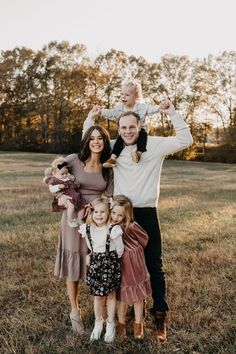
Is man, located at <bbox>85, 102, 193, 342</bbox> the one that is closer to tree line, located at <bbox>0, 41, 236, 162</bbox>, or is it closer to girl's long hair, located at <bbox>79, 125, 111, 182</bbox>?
girl's long hair, located at <bbox>79, 125, 111, 182</bbox>

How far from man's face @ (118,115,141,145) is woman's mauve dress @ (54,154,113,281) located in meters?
0.50

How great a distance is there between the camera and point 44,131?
4709 cm

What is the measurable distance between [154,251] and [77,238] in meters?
0.78

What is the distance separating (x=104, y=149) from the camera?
4527 mm

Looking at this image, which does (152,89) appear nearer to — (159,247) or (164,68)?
(164,68)

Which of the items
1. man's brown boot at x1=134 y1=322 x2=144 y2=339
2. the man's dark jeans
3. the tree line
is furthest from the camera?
the tree line

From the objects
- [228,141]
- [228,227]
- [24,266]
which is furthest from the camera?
[228,141]

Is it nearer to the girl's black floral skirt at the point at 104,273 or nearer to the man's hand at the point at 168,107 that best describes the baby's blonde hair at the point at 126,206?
the girl's black floral skirt at the point at 104,273

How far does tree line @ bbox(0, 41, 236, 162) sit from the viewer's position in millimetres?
44406

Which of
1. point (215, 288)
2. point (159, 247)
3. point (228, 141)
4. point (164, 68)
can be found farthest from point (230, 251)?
point (164, 68)

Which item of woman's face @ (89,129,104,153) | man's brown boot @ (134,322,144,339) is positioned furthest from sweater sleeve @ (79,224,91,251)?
man's brown boot @ (134,322,144,339)

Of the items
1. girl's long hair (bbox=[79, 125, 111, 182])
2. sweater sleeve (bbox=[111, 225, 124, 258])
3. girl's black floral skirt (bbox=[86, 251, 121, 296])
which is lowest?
girl's black floral skirt (bbox=[86, 251, 121, 296])

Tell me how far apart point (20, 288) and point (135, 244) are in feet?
6.54

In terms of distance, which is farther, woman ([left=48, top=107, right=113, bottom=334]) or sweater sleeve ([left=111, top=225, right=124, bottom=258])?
woman ([left=48, top=107, right=113, bottom=334])
